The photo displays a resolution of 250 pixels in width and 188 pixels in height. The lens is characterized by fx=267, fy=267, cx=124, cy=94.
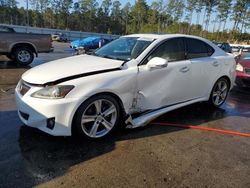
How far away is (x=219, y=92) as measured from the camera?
5859 mm

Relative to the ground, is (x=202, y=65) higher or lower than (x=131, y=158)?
higher

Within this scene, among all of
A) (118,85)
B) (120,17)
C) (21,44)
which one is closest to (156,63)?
(118,85)

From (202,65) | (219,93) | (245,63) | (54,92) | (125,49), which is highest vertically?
(125,49)

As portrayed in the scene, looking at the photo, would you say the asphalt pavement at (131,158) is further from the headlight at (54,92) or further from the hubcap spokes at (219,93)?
the hubcap spokes at (219,93)

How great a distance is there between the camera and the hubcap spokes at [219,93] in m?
5.77

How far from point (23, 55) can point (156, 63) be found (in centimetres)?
798

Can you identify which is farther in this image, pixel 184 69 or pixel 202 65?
pixel 202 65

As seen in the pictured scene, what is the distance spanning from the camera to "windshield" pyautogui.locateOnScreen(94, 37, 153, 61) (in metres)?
4.47

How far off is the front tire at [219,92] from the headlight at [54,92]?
3360 mm

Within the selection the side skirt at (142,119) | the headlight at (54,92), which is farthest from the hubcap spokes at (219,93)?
the headlight at (54,92)

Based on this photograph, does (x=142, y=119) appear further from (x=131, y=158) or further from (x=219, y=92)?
(x=219, y=92)

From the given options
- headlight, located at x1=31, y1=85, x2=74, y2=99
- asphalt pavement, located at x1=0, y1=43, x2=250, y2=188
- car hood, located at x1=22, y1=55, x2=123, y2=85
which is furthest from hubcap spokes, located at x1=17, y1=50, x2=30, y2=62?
headlight, located at x1=31, y1=85, x2=74, y2=99

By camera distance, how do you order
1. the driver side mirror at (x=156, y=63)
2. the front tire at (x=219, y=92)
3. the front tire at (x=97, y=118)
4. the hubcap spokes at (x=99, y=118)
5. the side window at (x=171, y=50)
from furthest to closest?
the front tire at (x=219, y=92), the side window at (x=171, y=50), the driver side mirror at (x=156, y=63), the hubcap spokes at (x=99, y=118), the front tire at (x=97, y=118)

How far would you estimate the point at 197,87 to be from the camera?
5.18 meters
